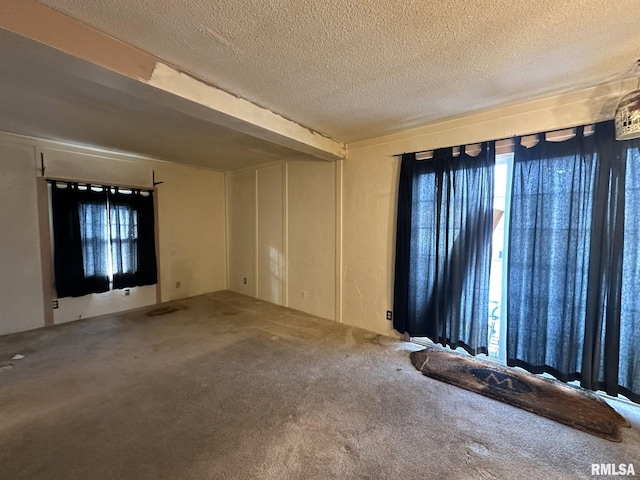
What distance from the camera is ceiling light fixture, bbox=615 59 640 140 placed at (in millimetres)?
1725

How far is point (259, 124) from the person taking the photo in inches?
99.8

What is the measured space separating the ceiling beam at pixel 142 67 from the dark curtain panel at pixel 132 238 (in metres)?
2.90

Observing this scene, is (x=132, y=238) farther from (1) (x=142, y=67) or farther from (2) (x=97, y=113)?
(1) (x=142, y=67)

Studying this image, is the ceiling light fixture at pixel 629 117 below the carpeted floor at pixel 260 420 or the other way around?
the other way around

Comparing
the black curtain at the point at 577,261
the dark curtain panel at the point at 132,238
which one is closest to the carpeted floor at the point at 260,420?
the black curtain at the point at 577,261

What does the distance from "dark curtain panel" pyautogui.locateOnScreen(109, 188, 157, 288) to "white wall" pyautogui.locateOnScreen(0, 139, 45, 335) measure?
0.83 meters

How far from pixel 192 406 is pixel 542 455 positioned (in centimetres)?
233

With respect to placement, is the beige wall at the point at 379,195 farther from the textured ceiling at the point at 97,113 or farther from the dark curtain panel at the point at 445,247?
the textured ceiling at the point at 97,113

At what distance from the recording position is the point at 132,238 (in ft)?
14.4

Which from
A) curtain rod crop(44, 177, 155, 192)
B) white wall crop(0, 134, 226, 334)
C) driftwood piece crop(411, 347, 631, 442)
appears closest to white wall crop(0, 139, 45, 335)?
white wall crop(0, 134, 226, 334)

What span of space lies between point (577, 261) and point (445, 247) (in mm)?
1007

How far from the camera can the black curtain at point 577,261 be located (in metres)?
2.01

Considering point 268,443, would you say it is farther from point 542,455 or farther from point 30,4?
point 30,4

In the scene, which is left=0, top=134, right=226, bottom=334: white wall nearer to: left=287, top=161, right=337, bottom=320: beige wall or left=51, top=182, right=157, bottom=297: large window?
left=51, top=182, right=157, bottom=297: large window
